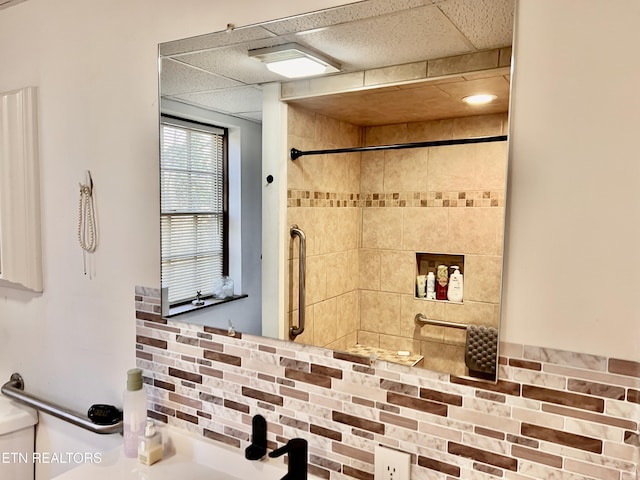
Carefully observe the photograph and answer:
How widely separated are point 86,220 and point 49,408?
2.10ft

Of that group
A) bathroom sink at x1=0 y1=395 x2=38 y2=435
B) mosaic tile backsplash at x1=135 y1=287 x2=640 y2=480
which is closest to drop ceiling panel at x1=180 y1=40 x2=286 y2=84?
mosaic tile backsplash at x1=135 y1=287 x2=640 y2=480

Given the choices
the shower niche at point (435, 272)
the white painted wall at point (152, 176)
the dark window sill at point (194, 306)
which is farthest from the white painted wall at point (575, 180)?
the dark window sill at point (194, 306)

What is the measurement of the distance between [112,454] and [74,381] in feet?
1.24

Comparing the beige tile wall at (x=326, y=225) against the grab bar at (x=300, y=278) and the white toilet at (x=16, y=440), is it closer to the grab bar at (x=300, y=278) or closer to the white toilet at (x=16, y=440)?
the grab bar at (x=300, y=278)

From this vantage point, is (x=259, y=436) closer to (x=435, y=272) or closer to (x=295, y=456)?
(x=295, y=456)

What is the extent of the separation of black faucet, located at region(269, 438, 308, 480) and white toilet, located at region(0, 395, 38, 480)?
1.17m

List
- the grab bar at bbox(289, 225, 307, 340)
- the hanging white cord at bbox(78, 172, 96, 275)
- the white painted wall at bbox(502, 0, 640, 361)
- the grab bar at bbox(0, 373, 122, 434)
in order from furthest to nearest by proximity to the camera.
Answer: the hanging white cord at bbox(78, 172, 96, 275), the grab bar at bbox(0, 373, 122, 434), the grab bar at bbox(289, 225, 307, 340), the white painted wall at bbox(502, 0, 640, 361)

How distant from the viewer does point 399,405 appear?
0.98 metres

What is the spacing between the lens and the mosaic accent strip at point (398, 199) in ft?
2.93

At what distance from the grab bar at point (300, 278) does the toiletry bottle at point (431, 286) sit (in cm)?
31

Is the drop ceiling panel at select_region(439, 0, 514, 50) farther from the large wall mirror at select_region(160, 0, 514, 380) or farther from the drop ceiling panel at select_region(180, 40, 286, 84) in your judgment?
the drop ceiling panel at select_region(180, 40, 286, 84)

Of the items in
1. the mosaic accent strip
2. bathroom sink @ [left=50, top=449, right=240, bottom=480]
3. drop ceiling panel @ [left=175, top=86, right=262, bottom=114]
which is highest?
drop ceiling panel @ [left=175, top=86, right=262, bottom=114]

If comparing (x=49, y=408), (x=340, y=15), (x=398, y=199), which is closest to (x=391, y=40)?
(x=340, y=15)

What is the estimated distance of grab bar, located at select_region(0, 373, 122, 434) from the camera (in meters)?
1.34
